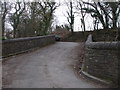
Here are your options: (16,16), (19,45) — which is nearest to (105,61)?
(19,45)

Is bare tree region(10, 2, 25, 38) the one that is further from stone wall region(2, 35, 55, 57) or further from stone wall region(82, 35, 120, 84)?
stone wall region(82, 35, 120, 84)

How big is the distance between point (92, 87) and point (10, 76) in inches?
176

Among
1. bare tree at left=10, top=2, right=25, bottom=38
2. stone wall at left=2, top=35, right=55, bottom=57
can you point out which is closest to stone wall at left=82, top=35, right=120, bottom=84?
stone wall at left=2, top=35, right=55, bottom=57

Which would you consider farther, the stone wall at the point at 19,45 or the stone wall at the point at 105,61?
the stone wall at the point at 19,45

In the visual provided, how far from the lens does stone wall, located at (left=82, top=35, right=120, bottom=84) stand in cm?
965

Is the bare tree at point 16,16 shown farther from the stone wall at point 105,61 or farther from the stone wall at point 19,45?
the stone wall at point 105,61

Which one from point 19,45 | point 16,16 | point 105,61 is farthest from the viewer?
point 16,16

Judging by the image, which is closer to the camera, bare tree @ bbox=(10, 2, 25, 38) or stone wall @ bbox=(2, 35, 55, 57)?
stone wall @ bbox=(2, 35, 55, 57)

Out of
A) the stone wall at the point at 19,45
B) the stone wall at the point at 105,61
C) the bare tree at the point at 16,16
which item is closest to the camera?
the stone wall at the point at 105,61

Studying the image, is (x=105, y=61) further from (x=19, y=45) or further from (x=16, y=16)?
(x=16, y=16)

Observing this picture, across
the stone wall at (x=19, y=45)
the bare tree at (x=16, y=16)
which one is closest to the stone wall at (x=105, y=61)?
the stone wall at (x=19, y=45)

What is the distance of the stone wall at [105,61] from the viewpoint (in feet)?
31.7

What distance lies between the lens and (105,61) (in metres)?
10.5

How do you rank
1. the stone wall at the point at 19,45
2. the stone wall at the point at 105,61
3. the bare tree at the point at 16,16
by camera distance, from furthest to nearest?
the bare tree at the point at 16,16 < the stone wall at the point at 19,45 < the stone wall at the point at 105,61
